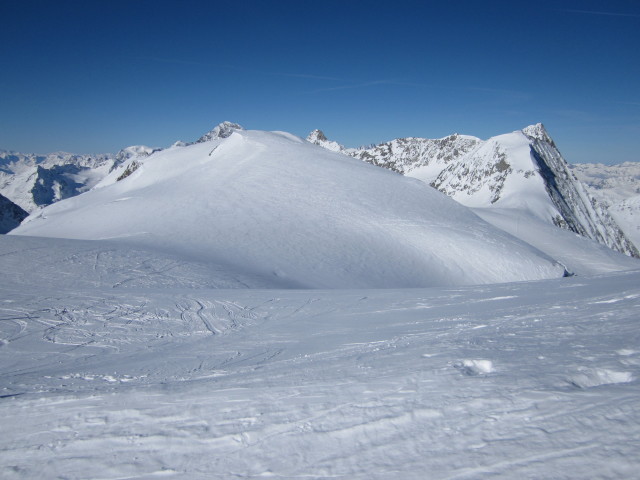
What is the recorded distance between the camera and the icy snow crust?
1443 cm

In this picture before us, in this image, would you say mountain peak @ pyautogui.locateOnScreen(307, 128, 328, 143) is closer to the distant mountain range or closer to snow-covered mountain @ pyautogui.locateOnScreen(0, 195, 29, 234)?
the distant mountain range

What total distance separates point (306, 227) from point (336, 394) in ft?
50.0

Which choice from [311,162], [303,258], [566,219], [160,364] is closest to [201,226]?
[303,258]

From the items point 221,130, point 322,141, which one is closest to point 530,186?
point 322,141

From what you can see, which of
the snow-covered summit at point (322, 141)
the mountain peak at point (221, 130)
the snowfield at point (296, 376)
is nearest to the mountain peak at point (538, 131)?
the snow-covered summit at point (322, 141)

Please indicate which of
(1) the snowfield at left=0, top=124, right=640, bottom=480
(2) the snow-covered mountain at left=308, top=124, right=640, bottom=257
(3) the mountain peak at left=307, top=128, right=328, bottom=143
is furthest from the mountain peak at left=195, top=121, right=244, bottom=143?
(1) the snowfield at left=0, top=124, right=640, bottom=480

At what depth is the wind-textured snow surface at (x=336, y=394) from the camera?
2193 millimetres

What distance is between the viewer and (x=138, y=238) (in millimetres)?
15648

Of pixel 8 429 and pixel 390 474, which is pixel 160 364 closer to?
pixel 8 429

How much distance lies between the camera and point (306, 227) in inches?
714

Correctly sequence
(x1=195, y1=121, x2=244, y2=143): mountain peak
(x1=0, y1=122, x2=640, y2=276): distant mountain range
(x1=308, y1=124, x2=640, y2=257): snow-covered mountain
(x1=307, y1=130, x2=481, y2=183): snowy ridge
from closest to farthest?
(x1=0, y1=122, x2=640, y2=276): distant mountain range
(x1=308, y1=124, x2=640, y2=257): snow-covered mountain
(x1=307, y1=130, x2=481, y2=183): snowy ridge
(x1=195, y1=121, x2=244, y2=143): mountain peak

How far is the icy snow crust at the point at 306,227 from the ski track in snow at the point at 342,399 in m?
7.00

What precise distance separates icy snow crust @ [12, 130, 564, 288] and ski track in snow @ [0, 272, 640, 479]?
7.00 metres

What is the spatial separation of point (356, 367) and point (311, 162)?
77.6 feet
